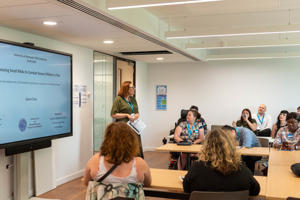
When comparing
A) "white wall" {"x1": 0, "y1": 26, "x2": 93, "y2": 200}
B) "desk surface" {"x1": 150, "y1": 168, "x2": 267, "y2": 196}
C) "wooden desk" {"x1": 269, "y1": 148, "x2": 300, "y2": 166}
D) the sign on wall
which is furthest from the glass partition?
"desk surface" {"x1": 150, "y1": 168, "x2": 267, "y2": 196}

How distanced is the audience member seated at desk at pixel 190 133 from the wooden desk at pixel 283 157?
113cm

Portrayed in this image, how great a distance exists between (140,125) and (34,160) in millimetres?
1812

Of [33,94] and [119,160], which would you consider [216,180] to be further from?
[33,94]

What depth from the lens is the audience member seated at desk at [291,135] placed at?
182 inches

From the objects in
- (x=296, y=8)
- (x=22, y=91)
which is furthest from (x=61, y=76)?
(x=296, y=8)

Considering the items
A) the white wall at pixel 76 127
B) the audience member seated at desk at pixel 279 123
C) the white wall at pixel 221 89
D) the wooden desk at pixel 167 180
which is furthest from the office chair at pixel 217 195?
the white wall at pixel 221 89

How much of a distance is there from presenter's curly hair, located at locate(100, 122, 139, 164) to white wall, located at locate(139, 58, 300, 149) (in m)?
6.87

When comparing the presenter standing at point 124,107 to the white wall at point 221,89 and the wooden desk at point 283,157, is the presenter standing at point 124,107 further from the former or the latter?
the white wall at point 221,89

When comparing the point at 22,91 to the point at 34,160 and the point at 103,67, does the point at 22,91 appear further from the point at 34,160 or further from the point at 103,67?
the point at 103,67

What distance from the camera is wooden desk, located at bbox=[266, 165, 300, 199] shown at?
2.51 meters

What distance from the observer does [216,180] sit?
235cm

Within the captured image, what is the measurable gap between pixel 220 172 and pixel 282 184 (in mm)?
755

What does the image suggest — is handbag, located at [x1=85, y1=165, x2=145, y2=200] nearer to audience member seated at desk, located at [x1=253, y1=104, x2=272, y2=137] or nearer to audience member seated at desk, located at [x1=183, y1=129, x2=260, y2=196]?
audience member seated at desk, located at [x1=183, y1=129, x2=260, y2=196]

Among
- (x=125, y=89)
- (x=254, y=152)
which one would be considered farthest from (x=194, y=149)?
(x=125, y=89)
